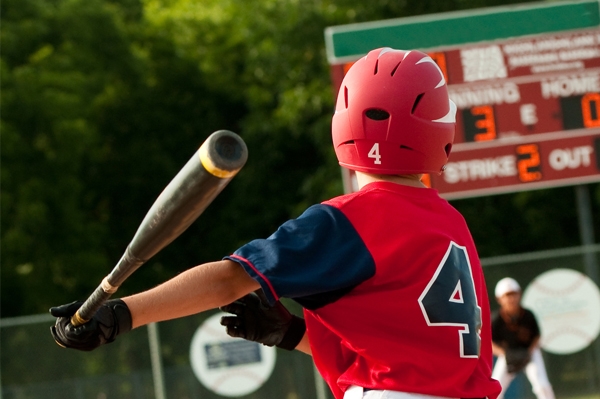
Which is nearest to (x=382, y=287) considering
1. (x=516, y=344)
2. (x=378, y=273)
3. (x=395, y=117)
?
(x=378, y=273)

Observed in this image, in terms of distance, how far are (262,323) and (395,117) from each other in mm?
748

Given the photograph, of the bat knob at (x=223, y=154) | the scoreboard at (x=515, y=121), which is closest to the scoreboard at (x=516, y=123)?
the scoreboard at (x=515, y=121)

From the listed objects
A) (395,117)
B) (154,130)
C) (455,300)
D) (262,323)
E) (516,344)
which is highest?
(395,117)

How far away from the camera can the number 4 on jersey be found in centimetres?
248

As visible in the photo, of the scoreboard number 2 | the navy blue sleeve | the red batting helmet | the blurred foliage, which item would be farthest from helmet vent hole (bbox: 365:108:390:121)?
the blurred foliage

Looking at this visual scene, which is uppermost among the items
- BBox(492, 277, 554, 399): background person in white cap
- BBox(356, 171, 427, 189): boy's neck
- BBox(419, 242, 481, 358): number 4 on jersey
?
BBox(356, 171, 427, 189): boy's neck

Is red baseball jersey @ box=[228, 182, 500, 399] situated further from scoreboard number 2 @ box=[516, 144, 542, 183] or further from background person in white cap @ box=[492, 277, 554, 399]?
scoreboard number 2 @ box=[516, 144, 542, 183]

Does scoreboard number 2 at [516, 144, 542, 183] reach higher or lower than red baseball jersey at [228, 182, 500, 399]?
lower

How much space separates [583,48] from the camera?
12203mm

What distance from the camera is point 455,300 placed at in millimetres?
2521

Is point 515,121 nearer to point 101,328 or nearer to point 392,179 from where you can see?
point 392,179

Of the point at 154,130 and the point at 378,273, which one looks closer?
the point at 378,273

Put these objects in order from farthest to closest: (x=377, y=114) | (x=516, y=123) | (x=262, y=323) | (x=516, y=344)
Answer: (x=516, y=123), (x=516, y=344), (x=262, y=323), (x=377, y=114)

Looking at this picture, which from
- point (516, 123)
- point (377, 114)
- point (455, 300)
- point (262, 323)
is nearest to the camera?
point (455, 300)
